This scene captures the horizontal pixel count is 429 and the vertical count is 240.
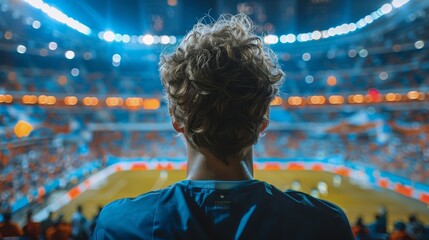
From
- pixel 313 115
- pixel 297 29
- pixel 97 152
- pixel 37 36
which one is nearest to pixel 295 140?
pixel 313 115

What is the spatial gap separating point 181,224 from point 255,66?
347 mm

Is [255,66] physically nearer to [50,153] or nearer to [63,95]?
[50,153]

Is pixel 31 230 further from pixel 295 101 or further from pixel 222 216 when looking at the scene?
pixel 295 101

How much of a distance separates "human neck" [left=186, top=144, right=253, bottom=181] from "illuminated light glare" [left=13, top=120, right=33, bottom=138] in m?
10.3

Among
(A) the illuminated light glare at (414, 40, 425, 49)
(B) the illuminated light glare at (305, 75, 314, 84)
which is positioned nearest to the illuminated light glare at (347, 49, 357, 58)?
(B) the illuminated light glare at (305, 75, 314, 84)

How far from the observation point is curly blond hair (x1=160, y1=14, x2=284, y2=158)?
680 millimetres

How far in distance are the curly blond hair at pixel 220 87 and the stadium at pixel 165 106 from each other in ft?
19.1

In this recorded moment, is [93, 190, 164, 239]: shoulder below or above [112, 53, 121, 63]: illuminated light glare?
below

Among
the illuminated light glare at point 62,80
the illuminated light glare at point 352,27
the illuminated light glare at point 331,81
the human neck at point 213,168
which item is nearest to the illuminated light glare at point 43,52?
the illuminated light glare at point 62,80

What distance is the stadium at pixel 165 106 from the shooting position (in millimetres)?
8750

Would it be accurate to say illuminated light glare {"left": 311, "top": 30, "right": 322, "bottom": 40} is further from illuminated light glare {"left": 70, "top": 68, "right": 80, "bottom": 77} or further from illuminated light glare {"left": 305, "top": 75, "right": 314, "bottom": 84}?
illuminated light glare {"left": 70, "top": 68, "right": 80, "bottom": 77}

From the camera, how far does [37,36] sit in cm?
1093

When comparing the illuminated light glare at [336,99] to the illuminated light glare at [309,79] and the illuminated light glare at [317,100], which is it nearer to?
the illuminated light glare at [317,100]

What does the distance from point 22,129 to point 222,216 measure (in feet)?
35.7
